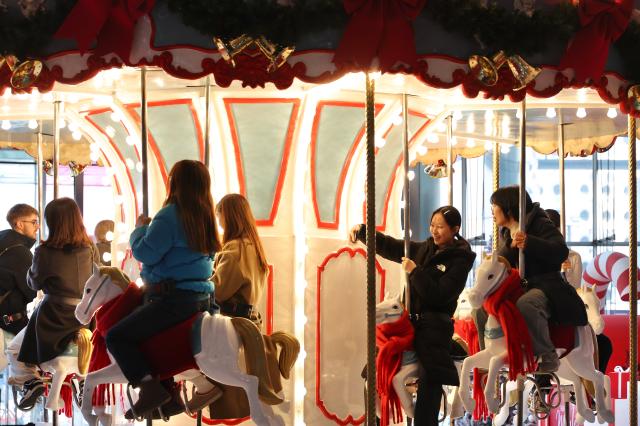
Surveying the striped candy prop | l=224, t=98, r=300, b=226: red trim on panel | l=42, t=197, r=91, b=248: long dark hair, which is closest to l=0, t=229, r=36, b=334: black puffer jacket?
l=42, t=197, r=91, b=248: long dark hair

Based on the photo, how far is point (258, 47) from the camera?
5.44 metres

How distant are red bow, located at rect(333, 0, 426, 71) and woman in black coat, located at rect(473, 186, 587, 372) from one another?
1618 mm

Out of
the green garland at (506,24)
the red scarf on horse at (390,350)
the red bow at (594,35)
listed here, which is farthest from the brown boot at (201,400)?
the red bow at (594,35)

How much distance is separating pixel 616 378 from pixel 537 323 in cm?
650

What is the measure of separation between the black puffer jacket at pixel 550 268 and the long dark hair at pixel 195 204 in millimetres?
2097

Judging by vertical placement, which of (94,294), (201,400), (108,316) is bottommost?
(201,400)

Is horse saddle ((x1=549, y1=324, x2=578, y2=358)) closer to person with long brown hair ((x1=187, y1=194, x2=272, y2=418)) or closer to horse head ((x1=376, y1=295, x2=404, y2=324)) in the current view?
horse head ((x1=376, y1=295, x2=404, y2=324))

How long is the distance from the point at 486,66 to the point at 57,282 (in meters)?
2.98

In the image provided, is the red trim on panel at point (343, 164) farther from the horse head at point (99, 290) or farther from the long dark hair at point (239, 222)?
the horse head at point (99, 290)

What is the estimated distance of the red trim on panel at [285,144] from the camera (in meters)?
6.70

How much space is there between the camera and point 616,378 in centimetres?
1241

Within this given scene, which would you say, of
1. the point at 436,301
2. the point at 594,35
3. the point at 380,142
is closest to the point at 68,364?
the point at 436,301

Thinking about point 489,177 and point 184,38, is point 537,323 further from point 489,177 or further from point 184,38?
point 489,177

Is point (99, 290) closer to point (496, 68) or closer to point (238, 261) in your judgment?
point (238, 261)
